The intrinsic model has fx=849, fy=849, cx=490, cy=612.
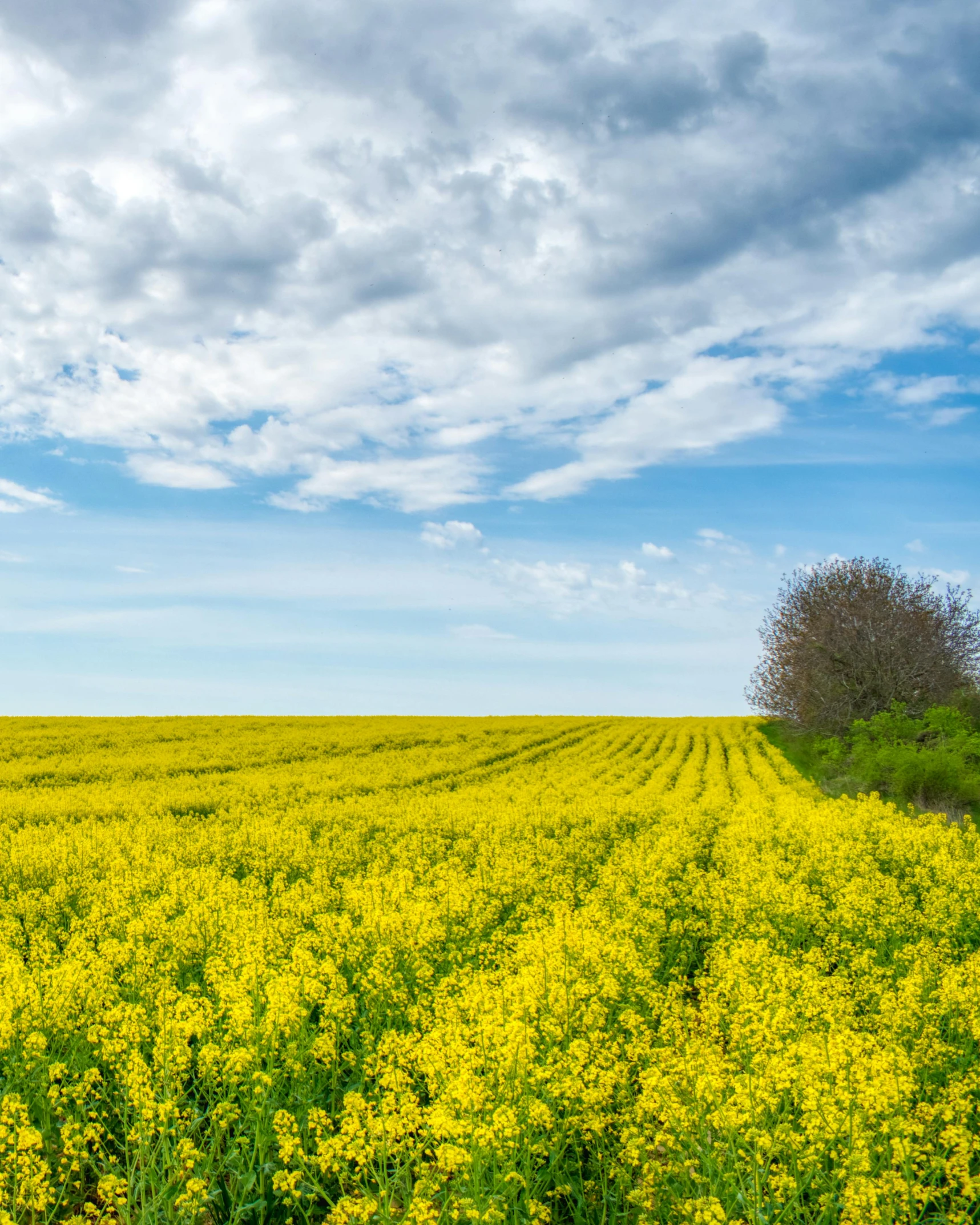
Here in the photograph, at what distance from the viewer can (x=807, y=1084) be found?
4.96 m

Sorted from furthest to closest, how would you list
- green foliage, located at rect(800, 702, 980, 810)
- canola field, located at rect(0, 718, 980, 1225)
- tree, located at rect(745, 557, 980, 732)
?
tree, located at rect(745, 557, 980, 732), green foliage, located at rect(800, 702, 980, 810), canola field, located at rect(0, 718, 980, 1225)

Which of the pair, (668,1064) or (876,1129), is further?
(668,1064)

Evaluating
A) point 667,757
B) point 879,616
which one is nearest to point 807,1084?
point 667,757

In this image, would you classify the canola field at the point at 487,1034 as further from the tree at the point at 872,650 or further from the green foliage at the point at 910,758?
the tree at the point at 872,650

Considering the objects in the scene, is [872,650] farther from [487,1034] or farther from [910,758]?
[487,1034]

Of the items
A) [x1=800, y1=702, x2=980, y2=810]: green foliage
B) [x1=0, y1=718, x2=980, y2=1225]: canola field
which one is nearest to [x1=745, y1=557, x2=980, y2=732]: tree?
[x1=800, y1=702, x2=980, y2=810]: green foliage

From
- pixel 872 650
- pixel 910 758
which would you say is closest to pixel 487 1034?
pixel 910 758

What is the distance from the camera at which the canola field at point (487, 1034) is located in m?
4.60

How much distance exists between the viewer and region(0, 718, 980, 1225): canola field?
460cm

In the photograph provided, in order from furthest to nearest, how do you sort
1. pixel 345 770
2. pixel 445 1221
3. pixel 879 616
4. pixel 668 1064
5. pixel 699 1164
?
pixel 879 616 → pixel 345 770 → pixel 668 1064 → pixel 699 1164 → pixel 445 1221

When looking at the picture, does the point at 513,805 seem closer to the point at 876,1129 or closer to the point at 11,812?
the point at 11,812

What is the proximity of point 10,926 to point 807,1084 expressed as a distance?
24.5 feet

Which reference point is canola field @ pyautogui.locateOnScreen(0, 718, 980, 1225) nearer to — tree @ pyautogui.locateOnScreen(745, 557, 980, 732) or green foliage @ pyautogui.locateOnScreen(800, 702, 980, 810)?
green foliage @ pyautogui.locateOnScreen(800, 702, 980, 810)

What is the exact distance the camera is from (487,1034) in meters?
5.20
